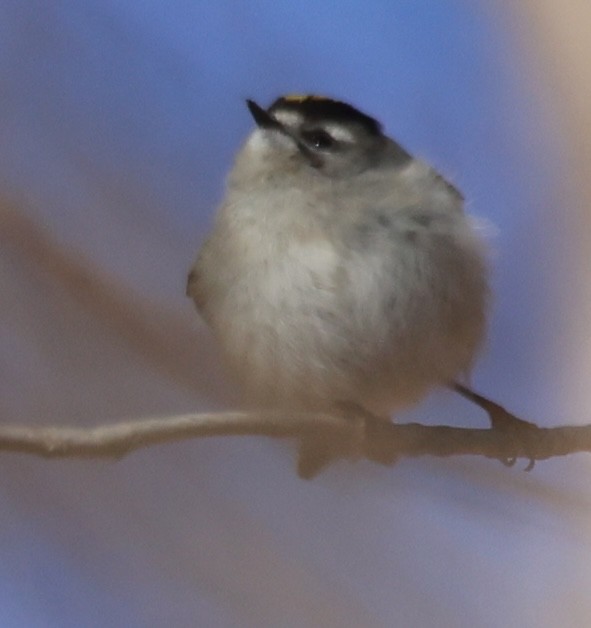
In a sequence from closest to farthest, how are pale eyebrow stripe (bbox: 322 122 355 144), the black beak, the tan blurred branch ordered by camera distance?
the tan blurred branch
the black beak
pale eyebrow stripe (bbox: 322 122 355 144)

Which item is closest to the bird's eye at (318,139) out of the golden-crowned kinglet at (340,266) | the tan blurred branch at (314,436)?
the golden-crowned kinglet at (340,266)

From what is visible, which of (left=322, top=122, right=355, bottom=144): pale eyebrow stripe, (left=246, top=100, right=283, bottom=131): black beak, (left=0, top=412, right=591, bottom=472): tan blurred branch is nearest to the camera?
(left=0, top=412, right=591, bottom=472): tan blurred branch

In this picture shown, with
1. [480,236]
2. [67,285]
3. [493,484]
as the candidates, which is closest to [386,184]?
[480,236]

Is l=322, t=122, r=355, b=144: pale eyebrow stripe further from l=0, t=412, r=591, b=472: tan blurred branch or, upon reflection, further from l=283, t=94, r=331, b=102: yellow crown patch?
l=0, t=412, r=591, b=472: tan blurred branch

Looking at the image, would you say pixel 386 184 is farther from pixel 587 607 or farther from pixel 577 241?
pixel 587 607

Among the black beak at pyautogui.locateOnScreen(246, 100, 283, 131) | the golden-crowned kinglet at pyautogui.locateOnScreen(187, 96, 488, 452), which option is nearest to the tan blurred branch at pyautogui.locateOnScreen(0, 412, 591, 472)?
the golden-crowned kinglet at pyautogui.locateOnScreen(187, 96, 488, 452)
